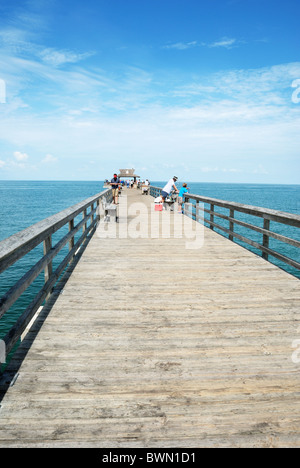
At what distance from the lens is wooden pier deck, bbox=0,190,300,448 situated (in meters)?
2.50

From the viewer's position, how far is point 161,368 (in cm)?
332

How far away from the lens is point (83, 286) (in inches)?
225

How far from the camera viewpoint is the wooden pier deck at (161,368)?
2.50m

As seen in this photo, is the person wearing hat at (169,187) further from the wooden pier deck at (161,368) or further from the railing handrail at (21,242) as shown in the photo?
the railing handrail at (21,242)

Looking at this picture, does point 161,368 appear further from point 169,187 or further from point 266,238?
point 169,187
